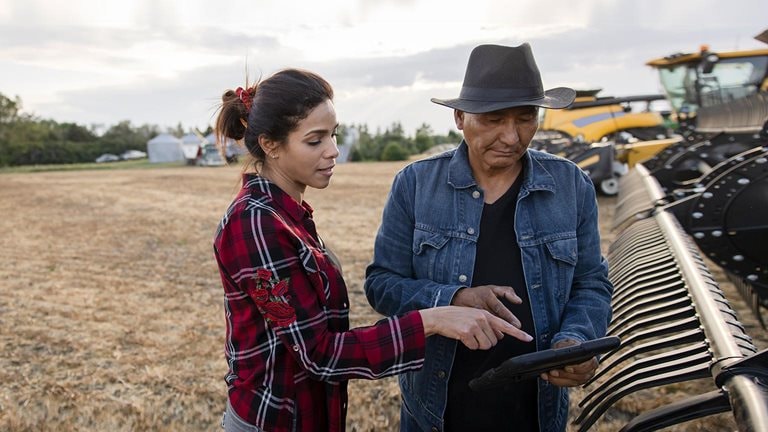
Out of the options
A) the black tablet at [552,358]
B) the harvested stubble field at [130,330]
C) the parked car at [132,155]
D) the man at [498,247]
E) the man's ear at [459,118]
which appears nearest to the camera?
the black tablet at [552,358]

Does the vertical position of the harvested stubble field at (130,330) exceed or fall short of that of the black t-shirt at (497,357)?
it falls short

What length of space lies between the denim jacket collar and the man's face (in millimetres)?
55

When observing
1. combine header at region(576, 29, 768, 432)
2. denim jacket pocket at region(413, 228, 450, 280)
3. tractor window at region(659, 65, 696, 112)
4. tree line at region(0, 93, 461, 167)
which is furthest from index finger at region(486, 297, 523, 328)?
tree line at region(0, 93, 461, 167)

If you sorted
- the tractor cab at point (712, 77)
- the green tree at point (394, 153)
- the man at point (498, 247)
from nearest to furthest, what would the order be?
the man at point (498, 247) → the tractor cab at point (712, 77) → the green tree at point (394, 153)

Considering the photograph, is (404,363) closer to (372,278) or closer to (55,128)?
(372,278)

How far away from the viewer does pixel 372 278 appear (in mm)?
2006

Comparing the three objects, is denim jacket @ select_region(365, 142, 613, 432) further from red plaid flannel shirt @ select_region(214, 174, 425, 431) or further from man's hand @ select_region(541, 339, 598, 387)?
red plaid flannel shirt @ select_region(214, 174, 425, 431)

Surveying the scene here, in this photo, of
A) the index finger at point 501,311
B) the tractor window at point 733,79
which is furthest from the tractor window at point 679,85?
the index finger at point 501,311

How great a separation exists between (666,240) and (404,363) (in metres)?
2.34

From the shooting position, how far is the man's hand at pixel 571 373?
1747 millimetres

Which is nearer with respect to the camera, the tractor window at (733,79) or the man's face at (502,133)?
the man's face at (502,133)

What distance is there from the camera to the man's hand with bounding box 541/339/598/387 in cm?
175

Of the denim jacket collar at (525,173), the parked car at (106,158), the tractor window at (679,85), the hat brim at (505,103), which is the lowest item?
the parked car at (106,158)

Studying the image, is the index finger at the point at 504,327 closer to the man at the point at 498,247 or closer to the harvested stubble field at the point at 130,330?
the man at the point at 498,247
